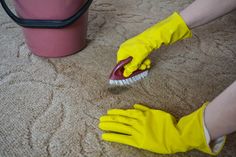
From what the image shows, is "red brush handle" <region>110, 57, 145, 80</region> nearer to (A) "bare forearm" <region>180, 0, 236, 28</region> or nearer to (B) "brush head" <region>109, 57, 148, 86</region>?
(B) "brush head" <region>109, 57, 148, 86</region>

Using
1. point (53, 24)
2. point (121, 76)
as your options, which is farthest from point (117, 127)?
point (53, 24)

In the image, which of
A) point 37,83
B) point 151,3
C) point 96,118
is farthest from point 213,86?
point 151,3

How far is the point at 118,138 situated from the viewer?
1.85 ft

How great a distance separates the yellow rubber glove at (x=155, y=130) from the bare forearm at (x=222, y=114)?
18 millimetres

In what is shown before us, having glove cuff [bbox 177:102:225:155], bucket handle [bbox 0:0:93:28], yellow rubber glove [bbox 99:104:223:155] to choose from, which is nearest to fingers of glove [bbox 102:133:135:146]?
yellow rubber glove [bbox 99:104:223:155]

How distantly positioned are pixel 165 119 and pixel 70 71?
13.1 inches

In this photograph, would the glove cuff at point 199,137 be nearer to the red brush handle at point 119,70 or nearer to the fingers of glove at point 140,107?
the fingers of glove at point 140,107

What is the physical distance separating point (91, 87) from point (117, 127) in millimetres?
176

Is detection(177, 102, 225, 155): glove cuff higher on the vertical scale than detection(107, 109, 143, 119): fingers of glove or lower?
higher

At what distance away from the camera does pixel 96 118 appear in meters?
0.63

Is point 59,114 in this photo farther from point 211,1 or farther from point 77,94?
point 211,1

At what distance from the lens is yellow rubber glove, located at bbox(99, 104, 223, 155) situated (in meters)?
A: 0.52

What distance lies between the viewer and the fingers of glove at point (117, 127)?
1.89 ft

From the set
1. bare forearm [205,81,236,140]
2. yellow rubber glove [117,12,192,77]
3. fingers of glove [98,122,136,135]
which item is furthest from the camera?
yellow rubber glove [117,12,192,77]
